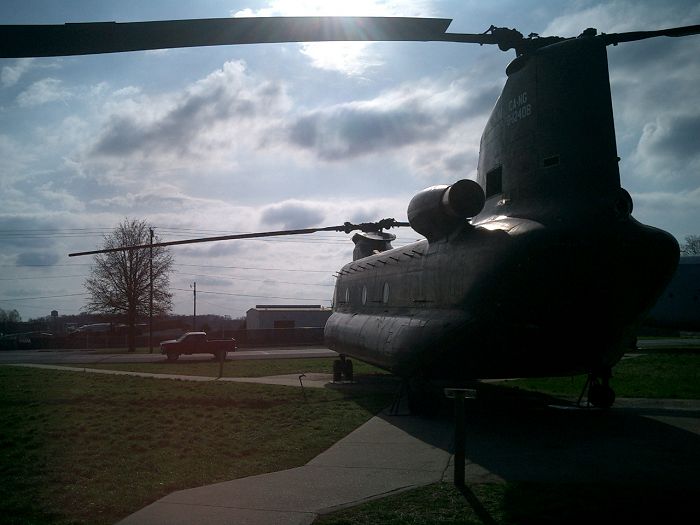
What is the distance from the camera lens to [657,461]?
7.34m

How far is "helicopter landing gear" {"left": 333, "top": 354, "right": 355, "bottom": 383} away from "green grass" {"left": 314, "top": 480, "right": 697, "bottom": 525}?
12.3 m

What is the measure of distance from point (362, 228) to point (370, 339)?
21.5 ft

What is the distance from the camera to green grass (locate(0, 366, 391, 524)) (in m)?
6.09

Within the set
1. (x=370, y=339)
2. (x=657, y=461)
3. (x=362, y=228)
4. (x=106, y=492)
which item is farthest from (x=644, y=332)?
(x=106, y=492)

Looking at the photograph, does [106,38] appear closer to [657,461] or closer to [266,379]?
[657,461]

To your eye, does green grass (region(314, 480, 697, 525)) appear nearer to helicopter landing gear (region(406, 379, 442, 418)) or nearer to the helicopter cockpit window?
helicopter landing gear (region(406, 379, 442, 418))

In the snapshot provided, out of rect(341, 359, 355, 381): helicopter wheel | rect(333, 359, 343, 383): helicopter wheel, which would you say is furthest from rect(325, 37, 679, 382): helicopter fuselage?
rect(333, 359, 343, 383): helicopter wheel

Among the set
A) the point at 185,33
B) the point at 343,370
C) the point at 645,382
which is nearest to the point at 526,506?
the point at 185,33

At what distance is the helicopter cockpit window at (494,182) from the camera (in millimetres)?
10922

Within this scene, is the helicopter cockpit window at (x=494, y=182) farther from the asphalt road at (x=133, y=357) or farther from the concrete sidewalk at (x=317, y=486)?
the asphalt road at (x=133, y=357)

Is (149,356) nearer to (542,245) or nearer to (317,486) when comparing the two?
(542,245)

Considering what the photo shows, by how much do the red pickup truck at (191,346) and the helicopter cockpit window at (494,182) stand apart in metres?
23.6

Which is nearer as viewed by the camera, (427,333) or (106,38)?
(106,38)

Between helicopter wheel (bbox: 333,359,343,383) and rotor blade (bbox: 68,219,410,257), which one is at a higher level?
rotor blade (bbox: 68,219,410,257)
